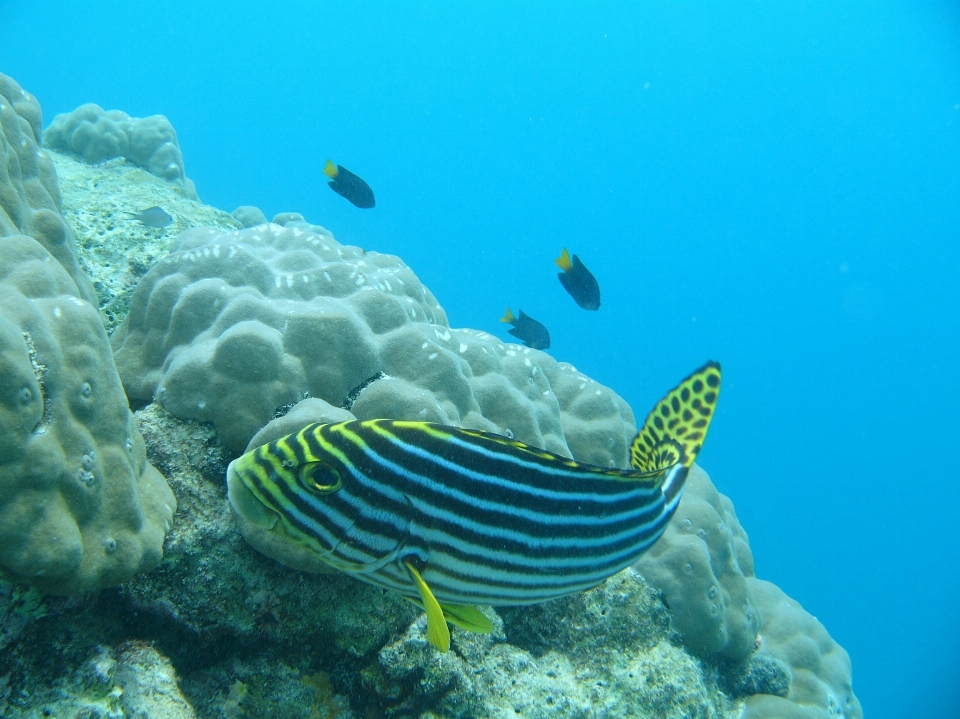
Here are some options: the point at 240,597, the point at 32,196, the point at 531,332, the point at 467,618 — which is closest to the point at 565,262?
the point at 531,332

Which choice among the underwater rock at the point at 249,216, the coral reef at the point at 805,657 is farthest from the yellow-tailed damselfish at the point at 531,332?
the underwater rock at the point at 249,216

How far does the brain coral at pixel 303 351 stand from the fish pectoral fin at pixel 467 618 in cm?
155

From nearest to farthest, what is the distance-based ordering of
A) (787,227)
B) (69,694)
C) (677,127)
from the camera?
(69,694) < (787,227) < (677,127)

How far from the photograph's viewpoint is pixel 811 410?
93062 millimetres

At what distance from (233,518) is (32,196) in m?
2.78

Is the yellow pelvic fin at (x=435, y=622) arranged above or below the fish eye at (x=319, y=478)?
below

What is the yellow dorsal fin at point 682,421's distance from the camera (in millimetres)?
2395

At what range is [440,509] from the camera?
Answer: 1727mm

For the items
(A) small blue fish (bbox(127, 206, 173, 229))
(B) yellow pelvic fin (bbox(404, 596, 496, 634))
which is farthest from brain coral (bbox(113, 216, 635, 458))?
(B) yellow pelvic fin (bbox(404, 596, 496, 634))

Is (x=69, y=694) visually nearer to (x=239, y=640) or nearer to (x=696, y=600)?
→ (x=239, y=640)

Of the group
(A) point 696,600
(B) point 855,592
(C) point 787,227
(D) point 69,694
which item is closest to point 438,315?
(A) point 696,600

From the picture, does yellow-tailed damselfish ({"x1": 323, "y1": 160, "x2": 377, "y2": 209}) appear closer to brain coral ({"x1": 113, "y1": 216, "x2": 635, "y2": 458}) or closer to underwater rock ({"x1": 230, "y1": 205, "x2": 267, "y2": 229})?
brain coral ({"x1": 113, "y1": 216, "x2": 635, "y2": 458})

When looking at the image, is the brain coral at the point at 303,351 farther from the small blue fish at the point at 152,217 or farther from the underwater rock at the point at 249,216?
the underwater rock at the point at 249,216

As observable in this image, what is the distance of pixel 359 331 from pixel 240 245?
156cm
